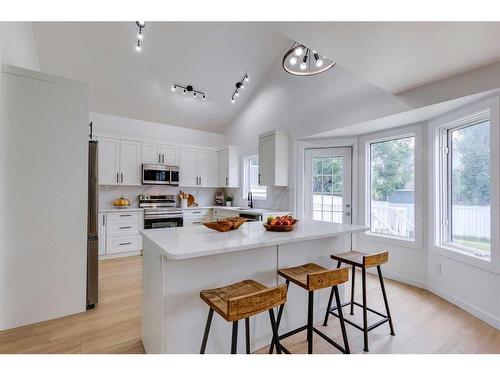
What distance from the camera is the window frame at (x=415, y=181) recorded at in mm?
3184

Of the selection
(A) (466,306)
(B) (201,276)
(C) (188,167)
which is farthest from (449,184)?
(C) (188,167)

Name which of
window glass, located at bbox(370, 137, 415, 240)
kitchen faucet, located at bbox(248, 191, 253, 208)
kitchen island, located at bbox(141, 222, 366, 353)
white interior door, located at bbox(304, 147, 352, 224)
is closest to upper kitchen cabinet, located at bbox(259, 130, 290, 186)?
white interior door, located at bbox(304, 147, 352, 224)

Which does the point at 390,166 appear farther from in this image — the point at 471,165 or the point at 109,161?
the point at 109,161

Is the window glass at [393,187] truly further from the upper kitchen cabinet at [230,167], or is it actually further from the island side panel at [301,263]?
the upper kitchen cabinet at [230,167]

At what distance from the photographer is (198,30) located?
3.87m

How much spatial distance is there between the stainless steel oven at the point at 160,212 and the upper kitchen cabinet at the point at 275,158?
187 cm

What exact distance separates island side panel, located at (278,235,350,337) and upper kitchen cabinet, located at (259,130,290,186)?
6.87ft

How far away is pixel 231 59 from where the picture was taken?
14.7 ft

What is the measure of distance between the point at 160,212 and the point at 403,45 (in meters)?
4.34

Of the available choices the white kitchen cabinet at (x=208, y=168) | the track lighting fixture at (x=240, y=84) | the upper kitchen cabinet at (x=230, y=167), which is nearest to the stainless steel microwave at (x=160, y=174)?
the white kitchen cabinet at (x=208, y=168)

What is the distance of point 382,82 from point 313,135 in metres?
1.54

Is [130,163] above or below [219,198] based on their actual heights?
above

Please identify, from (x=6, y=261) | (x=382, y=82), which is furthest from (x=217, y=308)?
(x=382, y=82)
